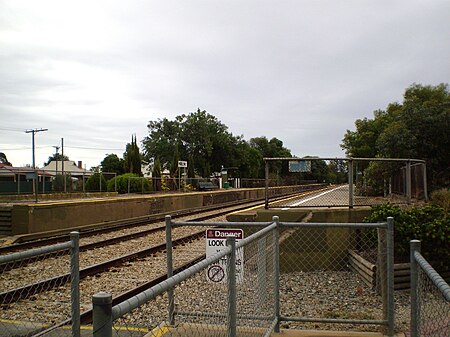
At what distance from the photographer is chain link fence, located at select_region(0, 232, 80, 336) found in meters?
3.28

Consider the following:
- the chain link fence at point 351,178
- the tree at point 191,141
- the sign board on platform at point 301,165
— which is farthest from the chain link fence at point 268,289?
the tree at point 191,141

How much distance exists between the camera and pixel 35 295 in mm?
6508

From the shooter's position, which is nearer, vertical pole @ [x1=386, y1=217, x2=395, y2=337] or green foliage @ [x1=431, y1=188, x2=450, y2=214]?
vertical pole @ [x1=386, y1=217, x2=395, y2=337]

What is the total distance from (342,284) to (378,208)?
1622 mm

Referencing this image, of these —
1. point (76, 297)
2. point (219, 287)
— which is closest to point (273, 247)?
point (219, 287)

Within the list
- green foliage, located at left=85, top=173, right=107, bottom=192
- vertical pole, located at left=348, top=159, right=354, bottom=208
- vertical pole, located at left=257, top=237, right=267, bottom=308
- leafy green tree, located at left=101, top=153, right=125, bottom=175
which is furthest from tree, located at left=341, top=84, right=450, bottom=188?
leafy green tree, located at left=101, top=153, right=125, bottom=175

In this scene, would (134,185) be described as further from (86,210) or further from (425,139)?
(425,139)

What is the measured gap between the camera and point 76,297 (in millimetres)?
3309

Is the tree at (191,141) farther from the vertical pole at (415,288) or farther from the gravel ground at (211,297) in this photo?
the vertical pole at (415,288)

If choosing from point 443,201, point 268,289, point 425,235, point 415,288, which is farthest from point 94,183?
point 415,288

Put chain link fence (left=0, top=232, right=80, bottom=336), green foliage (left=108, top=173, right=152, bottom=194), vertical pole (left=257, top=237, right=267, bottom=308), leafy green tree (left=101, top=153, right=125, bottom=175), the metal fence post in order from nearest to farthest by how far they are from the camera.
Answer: the metal fence post, chain link fence (left=0, top=232, right=80, bottom=336), vertical pole (left=257, top=237, right=267, bottom=308), green foliage (left=108, top=173, right=152, bottom=194), leafy green tree (left=101, top=153, right=125, bottom=175)

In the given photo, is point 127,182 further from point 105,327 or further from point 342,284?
point 105,327

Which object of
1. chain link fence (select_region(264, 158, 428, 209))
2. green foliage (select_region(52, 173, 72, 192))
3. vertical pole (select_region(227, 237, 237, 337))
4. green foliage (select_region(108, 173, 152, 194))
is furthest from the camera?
green foliage (select_region(108, 173, 152, 194))

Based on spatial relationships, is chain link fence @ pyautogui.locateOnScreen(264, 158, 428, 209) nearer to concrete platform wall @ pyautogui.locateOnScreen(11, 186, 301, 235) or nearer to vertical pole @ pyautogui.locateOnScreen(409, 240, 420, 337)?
concrete platform wall @ pyautogui.locateOnScreen(11, 186, 301, 235)
